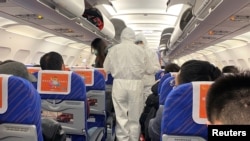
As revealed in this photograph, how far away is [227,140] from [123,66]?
16.5 ft

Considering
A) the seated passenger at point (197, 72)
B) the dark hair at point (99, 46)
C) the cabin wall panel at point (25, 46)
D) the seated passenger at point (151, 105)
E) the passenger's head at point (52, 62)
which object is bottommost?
the seated passenger at point (151, 105)

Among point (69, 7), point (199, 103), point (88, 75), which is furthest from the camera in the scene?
point (69, 7)

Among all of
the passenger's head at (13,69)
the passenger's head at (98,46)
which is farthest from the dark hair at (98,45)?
the passenger's head at (13,69)

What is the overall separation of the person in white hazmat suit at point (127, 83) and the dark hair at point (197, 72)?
3.13 meters

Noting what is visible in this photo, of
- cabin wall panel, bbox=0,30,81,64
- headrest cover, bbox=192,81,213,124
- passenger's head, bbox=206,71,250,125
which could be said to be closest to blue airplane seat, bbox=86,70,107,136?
headrest cover, bbox=192,81,213,124

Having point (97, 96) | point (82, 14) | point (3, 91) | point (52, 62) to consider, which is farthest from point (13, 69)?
point (82, 14)

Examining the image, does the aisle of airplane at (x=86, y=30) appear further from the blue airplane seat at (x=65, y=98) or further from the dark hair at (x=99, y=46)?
the dark hair at (x=99, y=46)

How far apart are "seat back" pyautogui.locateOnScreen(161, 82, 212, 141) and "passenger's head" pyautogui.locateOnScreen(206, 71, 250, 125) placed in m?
0.90

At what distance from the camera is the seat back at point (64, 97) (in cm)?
358

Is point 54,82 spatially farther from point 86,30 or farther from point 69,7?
point 86,30

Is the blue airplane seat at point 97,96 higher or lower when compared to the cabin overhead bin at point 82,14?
lower

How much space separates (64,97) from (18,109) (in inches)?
60.2

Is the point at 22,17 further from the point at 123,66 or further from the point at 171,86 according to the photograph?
the point at 171,86

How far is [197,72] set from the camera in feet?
8.87
